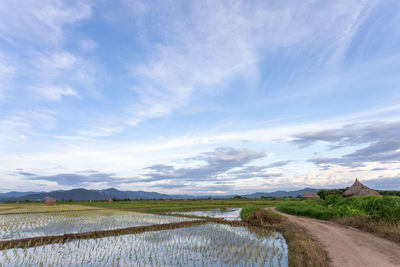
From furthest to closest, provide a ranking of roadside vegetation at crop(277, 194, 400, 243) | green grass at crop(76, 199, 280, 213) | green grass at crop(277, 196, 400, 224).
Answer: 1. green grass at crop(76, 199, 280, 213)
2. green grass at crop(277, 196, 400, 224)
3. roadside vegetation at crop(277, 194, 400, 243)

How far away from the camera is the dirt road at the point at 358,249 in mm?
7305

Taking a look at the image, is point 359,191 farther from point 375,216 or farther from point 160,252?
point 160,252

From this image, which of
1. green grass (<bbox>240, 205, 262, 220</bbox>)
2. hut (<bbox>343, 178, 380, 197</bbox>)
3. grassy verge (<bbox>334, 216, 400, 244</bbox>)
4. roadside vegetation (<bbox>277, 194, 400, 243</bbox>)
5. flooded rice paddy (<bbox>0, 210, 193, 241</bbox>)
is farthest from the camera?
hut (<bbox>343, 178, 380, 197</bbox>)

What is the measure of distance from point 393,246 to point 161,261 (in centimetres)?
862

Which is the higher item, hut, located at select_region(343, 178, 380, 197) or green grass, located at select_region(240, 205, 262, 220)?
hut, located at select_region(343, 178, 380, 197)

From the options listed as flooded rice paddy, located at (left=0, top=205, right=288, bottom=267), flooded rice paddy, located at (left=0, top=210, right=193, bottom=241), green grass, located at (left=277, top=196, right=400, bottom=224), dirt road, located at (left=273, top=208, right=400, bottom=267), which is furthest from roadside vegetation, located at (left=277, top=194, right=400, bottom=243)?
flooded rice paddy, located at (left=0, top=210, right=193, bottom=241)

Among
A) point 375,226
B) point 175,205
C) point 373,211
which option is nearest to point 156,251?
point 375,226

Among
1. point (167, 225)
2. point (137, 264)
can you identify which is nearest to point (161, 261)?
point (137, 264)

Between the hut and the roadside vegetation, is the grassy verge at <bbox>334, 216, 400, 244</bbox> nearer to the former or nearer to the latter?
the roadside vegetation

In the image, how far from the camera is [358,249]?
8656 millimetres

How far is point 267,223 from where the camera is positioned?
17219mm

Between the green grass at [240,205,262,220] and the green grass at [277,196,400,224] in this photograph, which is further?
the green grass at [240,205,262,220]

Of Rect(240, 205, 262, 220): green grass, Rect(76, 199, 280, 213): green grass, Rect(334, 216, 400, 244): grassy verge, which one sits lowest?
Rect(334, 216, 400, 244): grassy verge

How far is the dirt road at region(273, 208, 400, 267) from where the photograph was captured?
288 inches
